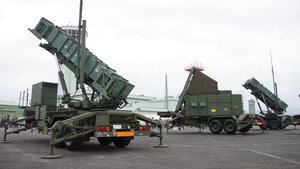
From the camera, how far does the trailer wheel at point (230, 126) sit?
1827cm

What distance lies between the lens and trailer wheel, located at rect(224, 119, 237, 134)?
18266mm

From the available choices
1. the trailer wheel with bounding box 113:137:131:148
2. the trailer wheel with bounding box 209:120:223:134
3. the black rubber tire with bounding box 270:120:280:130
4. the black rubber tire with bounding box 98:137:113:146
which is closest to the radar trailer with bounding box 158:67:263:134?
the trailer wheel with bounding box 209:120:223:134

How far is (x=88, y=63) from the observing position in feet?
36.8

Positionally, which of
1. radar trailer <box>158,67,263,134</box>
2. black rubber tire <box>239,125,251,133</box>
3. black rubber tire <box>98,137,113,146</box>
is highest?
radar trailer <box>158,67,263,134</box>

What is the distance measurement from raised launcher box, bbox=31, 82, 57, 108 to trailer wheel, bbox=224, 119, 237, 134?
10.7 meters

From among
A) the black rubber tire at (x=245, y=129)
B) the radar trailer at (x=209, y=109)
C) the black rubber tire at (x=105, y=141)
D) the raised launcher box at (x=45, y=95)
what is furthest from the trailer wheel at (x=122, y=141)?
the black rubber tire at (x=245, y=129)

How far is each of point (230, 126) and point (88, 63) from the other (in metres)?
10.8

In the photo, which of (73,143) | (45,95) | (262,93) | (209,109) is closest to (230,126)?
(209,109)

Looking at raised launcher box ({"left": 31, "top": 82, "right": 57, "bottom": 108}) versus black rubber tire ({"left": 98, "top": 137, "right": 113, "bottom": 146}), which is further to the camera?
raised launcher box ({"left": 31, "top": 82, "right": 57, "bottom": 108})

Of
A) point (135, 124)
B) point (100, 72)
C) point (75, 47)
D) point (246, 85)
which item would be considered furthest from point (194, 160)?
point (246, 85)

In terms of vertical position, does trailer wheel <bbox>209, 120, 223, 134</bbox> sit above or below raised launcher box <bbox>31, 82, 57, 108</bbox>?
below

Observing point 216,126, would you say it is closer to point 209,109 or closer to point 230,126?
point 230,126

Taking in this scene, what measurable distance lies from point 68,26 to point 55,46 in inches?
2634

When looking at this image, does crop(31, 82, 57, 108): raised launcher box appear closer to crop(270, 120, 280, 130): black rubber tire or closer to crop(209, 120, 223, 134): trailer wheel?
crop(209, 120, 223, 134): trailer wheel
